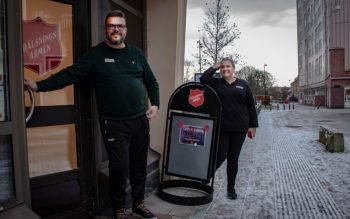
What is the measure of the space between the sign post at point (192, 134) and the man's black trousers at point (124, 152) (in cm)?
124

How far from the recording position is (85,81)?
4.21m

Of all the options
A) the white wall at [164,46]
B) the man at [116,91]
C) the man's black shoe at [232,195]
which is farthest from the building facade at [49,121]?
the man's black shoe at [232,195]

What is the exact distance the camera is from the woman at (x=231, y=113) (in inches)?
211

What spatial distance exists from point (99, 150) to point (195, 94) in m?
1.62

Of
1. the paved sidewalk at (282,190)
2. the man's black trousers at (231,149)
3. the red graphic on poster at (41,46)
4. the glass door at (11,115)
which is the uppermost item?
the red graphic on poster at (41,46)

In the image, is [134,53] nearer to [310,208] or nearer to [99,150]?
[99,150]

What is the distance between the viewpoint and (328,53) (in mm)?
51469

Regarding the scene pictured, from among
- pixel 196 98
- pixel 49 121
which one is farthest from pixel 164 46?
pixel 49 121

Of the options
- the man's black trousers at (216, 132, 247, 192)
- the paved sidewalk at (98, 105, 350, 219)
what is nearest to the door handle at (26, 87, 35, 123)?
the paved sidewalk at (98, 105, 350, 219)

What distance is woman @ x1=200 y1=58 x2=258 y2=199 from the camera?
5.37 metres

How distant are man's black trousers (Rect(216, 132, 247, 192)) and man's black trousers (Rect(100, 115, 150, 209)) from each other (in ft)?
5.18

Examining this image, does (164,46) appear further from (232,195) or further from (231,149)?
(232,195)

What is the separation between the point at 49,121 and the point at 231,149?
259cm

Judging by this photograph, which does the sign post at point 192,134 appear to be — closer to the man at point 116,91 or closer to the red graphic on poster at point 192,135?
the red graphic on poster at point 192,135
